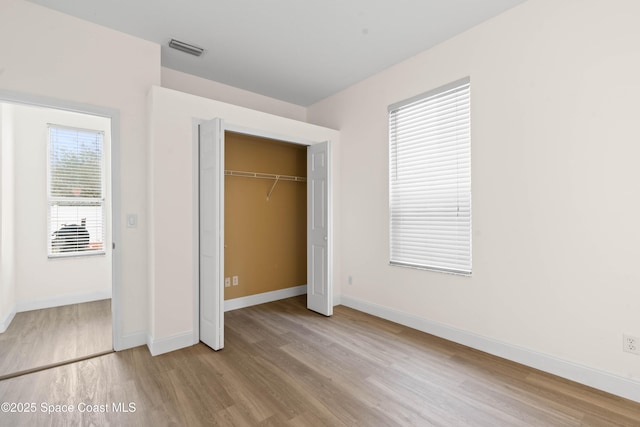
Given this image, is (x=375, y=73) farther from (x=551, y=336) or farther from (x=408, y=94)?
(x=551, y=336)

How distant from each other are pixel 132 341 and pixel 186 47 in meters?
3.02

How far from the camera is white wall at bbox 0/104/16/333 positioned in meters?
3.29

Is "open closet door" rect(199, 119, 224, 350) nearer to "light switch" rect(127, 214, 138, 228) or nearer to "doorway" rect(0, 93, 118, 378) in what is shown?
"light switch" rect(127, 214, 138, 228)

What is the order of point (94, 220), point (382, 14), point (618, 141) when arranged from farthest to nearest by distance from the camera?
point (94, 220) < point (382, 14) < point (618, 141)

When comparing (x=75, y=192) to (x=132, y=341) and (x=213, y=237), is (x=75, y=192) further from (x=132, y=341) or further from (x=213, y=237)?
(x=213, y=237)

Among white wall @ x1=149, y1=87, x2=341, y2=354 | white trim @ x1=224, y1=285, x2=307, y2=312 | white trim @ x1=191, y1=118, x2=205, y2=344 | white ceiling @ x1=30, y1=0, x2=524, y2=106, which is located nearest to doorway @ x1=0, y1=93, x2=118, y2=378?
white wall @ x1=149, y1=87, x2=341, y2=354

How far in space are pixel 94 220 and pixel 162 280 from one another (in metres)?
2.65

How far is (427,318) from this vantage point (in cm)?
327

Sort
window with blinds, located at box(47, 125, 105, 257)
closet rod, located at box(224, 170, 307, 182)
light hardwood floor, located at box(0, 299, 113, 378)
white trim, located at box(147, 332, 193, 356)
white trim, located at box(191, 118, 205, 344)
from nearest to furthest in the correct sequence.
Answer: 1. light hardwood floor, located at box(0, 299, 113, 378)
2. white trim, located at box(147, 332, 193, 356)
3. white trim, located at box(191, 118, 205, 344)
4. closet rod, located at box(224, 170, 307, 182)
5. window with blinds, located at box(47, 125, 105, 257)

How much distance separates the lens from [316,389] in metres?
2.23

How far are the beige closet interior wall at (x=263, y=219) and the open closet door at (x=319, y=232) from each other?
0.72 m

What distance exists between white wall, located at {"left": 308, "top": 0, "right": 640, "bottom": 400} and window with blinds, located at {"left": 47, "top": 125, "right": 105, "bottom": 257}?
4.66 metres

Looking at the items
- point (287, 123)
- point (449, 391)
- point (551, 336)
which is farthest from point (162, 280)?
point (551, 336)

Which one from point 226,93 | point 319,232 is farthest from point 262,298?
point 226,93
